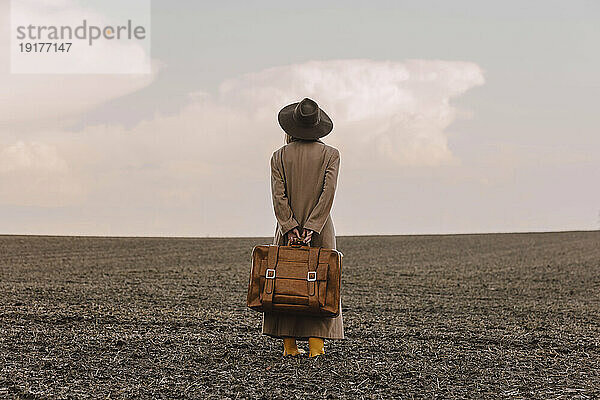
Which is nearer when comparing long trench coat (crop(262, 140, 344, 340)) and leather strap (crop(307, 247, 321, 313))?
leather strap (crop(307, 247, 321, 313))

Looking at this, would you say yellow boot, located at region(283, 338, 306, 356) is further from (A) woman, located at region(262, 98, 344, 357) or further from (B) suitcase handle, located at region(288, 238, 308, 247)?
(B) suitcase handle, located at region(288, 238, 308, 247)

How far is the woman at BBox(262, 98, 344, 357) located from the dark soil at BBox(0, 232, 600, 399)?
1.03 ft

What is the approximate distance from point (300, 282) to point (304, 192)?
34.7 inches

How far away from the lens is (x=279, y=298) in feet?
23.3

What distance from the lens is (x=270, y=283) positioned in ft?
23.4

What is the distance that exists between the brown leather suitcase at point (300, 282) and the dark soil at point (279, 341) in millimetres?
563

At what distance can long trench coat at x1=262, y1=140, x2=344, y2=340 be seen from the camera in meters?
7.42

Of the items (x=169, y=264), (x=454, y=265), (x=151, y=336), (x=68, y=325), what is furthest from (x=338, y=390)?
(x=454, y=265)

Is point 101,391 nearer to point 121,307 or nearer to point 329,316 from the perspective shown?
point 329,316

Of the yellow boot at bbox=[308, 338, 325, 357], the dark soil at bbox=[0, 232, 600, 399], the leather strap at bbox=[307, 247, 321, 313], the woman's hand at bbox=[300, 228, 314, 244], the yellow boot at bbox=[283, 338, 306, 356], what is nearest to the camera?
the dark soil at bbox=[0, 232, 600, 399]

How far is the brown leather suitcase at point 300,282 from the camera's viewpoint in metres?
7.09

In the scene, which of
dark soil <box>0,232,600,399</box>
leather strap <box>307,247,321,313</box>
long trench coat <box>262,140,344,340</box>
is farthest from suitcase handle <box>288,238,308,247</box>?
dark soil <box>0,232,600,399</box>

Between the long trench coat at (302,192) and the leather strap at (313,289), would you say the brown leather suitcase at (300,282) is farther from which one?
the long trench coat at (302,192)

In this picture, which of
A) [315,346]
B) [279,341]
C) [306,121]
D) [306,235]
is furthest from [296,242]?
[279,341]
